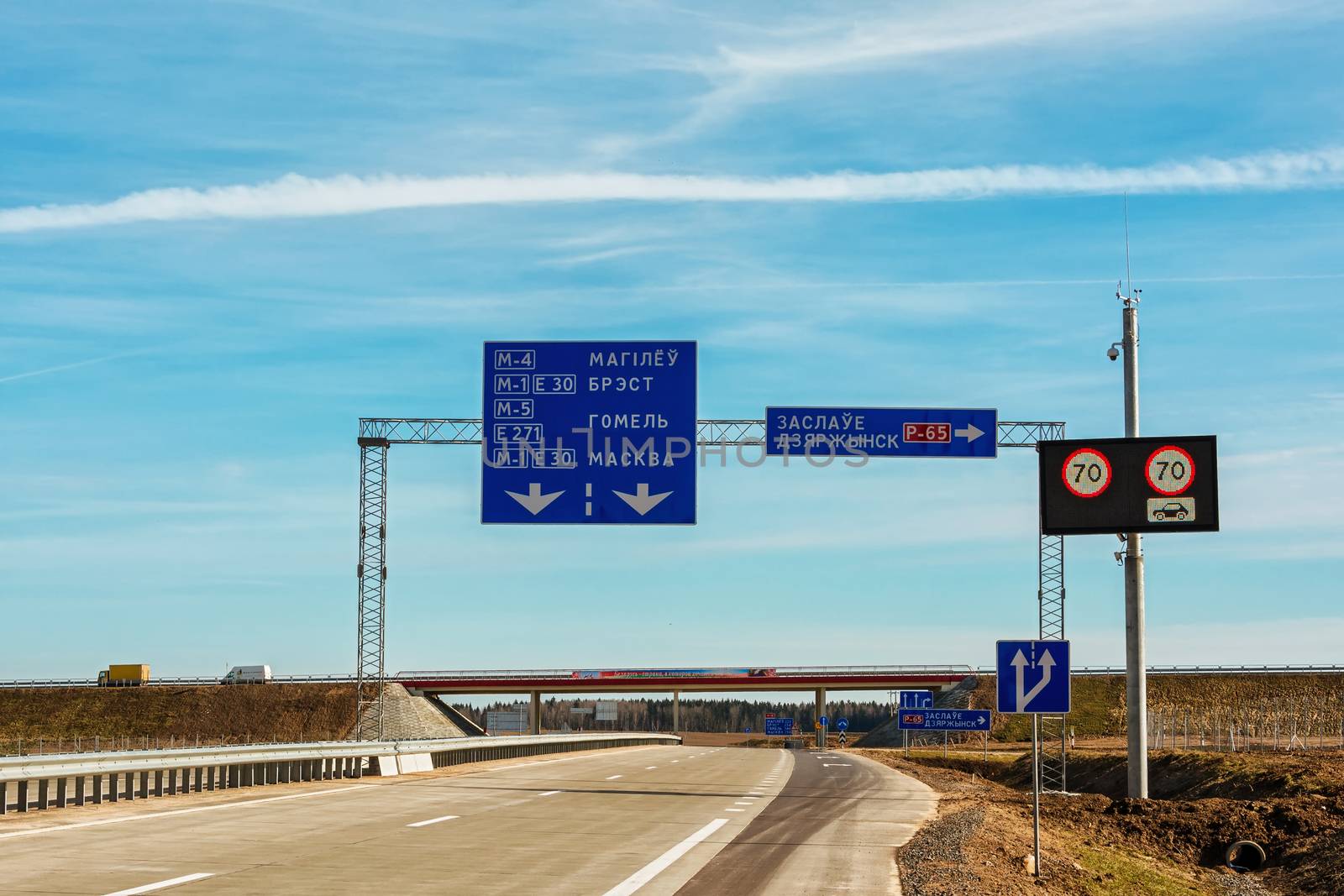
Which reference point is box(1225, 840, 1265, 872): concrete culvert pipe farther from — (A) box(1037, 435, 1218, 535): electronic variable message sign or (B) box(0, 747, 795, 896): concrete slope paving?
(B) box(0, 747, 795, 896): concrete slope paving

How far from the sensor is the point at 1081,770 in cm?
5634

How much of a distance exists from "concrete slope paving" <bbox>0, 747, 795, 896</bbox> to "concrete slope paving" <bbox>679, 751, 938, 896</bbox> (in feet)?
1.40

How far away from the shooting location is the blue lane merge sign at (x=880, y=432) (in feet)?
112

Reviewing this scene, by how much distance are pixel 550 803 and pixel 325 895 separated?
43.4 feet

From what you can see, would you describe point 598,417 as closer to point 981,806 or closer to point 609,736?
point 981,806

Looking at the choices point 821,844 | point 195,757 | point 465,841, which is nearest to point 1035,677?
point 821,844

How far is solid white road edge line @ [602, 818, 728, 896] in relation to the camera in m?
13.1

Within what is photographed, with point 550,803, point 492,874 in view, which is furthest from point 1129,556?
point 492,874

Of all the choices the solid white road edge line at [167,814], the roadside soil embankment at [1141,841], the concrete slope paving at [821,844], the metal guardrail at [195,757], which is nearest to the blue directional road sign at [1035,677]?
the roadside soil embankment at [1141,841]

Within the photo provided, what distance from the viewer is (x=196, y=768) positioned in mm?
25797

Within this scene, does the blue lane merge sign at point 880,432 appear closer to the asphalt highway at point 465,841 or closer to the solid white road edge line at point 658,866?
the asphalt highway at point 465,841

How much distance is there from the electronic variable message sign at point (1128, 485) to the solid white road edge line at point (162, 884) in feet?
57.3

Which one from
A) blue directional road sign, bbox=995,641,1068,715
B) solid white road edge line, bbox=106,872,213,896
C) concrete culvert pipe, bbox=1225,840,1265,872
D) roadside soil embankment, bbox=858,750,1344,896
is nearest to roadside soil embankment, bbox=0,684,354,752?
roadside soil embankment, bbox=858,750,1344,896

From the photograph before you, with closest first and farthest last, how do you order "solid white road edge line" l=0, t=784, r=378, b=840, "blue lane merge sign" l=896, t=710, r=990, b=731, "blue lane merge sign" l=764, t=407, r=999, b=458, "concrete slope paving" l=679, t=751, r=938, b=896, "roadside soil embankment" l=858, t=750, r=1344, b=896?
1. "concrete slope paving" l=679, t=751, r=938, b=896
2. "roadside soil embankment" l=858, t=750, r=1344, b=896
3. "solid white road edge line" l=0, t=784, r=378, b=840
4. "blue lane merge sign" l=764, t=407, r=999, b=458
5. "blue lane merge sign" l=896, t=710, r=990, b=731
